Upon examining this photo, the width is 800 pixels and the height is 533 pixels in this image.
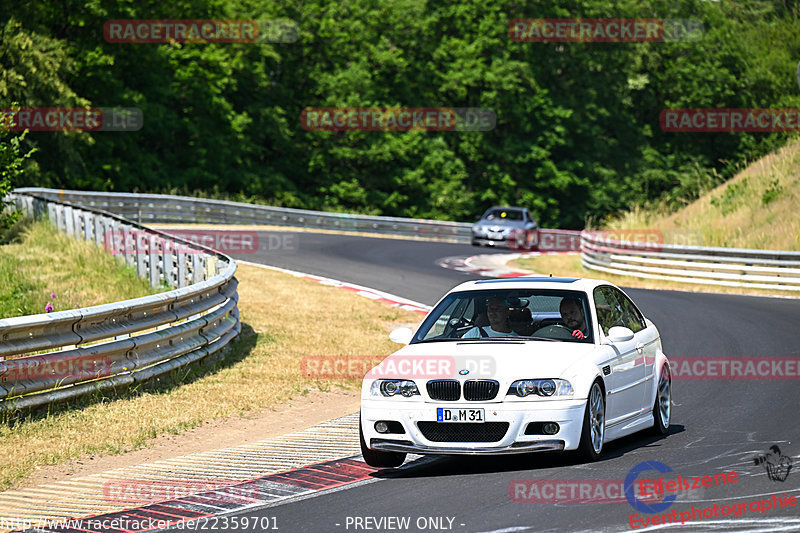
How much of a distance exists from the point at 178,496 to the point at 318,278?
18094 millimetres

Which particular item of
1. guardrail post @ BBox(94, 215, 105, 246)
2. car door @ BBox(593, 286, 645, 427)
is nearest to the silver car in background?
→ guardrail post @ BBox(94, 215, 105, 246)

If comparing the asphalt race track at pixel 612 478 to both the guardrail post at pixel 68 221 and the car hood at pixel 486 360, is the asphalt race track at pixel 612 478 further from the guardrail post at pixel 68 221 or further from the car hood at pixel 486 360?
the guardrail post at pixel 68 221

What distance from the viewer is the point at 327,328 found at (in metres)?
18.6

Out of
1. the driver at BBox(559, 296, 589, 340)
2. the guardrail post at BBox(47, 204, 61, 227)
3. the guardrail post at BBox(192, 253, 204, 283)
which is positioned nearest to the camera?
the driver at BBox(559, 296, 589, 340)

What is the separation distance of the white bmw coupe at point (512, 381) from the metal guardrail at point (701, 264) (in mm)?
16626

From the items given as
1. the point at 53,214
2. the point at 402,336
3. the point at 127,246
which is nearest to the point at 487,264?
the point at 53,214

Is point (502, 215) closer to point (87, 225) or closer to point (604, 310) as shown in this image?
point (87, 225)

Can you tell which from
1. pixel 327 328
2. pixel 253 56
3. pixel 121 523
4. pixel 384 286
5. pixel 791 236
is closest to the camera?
pixel 121 523

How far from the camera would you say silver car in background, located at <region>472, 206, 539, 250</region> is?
39869 millimetres

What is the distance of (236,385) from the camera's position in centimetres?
1349

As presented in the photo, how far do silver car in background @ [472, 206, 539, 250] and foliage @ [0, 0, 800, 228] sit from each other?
15319 millimetres

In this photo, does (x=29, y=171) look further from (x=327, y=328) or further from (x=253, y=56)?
(x=327, y=328)

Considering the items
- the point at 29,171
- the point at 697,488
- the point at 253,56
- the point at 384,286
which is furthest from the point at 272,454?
the point at 253,56

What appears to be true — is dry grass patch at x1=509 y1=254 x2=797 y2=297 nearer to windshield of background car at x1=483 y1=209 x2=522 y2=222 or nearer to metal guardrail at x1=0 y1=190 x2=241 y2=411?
windshield of background car at x1=483 y1=209 x2=522 y2=222
